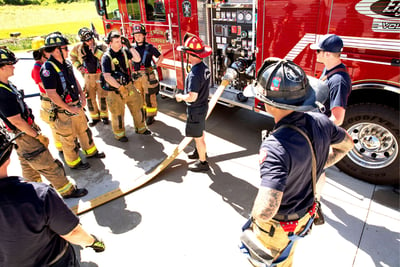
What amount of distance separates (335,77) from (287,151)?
1.55 meters

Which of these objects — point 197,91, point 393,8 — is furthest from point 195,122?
point 393,8

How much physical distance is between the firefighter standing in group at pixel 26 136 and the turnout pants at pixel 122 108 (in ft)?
4.90

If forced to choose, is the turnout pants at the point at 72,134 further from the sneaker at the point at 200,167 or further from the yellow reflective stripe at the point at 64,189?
the sneaker at the point at 200,167

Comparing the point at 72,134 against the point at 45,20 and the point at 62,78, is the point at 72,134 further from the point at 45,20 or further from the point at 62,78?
the point at 45,20

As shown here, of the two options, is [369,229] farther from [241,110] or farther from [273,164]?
[241,110]

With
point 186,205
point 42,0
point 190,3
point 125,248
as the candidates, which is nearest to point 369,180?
point 186,205

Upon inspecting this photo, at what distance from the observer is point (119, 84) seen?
4.55 metres

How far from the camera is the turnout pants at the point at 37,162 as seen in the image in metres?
3.06

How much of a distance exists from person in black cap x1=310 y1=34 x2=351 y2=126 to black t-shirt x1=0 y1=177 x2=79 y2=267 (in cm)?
229

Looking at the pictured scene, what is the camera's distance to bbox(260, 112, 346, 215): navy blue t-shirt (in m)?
1.38

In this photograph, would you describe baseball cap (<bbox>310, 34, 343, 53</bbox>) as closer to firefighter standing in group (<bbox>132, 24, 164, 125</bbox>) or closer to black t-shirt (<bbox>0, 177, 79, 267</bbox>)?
black t-shirt (<bbox>0, 177, 79, 267</bbox>)

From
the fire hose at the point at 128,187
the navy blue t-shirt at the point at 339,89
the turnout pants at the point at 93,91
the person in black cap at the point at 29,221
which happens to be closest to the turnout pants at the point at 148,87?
the turnout pants at the point at 93,91

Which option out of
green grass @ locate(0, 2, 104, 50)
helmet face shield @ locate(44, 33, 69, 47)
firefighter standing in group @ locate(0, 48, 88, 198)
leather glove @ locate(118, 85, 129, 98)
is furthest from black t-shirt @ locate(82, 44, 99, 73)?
green grass @ locate(0, 2, 104, 50)

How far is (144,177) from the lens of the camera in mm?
3885
